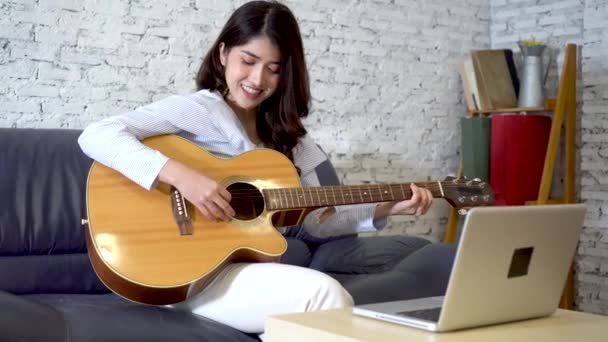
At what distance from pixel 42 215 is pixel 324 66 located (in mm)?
1672

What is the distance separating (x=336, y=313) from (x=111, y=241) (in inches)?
25.1

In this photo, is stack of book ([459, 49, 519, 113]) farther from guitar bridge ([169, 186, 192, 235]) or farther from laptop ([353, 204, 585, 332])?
laptop ([353, 204, 585, 332])

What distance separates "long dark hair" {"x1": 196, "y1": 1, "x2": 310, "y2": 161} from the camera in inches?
88.4

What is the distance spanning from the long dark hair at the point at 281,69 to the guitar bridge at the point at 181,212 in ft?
1.26

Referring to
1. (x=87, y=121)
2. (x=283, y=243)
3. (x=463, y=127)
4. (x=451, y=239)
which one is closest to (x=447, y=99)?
(x=463, y=127)

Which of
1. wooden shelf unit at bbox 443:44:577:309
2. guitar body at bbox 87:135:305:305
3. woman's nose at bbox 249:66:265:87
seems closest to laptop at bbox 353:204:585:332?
guitar body at bbox 87:135:305:305

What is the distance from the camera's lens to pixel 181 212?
2.01 m

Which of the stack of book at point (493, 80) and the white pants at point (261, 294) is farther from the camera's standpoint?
the stack of book at point (493, 80)

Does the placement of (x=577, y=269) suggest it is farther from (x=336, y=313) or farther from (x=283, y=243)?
(x=336, y=313)

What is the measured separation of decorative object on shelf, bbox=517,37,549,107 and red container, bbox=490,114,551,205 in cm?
9

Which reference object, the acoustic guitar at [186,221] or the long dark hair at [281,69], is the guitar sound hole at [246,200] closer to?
the acoustic guitar at [186,221]

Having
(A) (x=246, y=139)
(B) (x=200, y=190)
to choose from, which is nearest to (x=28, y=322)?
(B) (x=200, y=190)

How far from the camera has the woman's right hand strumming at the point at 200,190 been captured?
197 centimetres

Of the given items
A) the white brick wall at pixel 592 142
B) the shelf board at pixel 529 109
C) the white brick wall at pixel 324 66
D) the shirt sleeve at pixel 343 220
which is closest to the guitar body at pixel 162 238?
the shirt sleeve at pixel 343 220
